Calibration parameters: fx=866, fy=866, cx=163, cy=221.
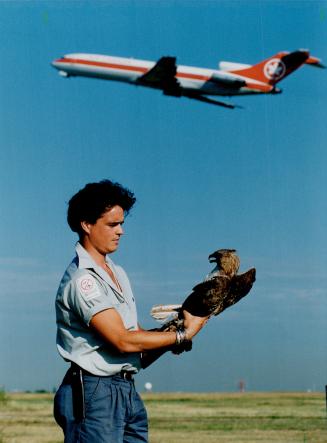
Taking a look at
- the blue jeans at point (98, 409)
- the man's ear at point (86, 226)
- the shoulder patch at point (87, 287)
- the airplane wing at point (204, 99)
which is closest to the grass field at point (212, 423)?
the blue jeans at point (98, 409)

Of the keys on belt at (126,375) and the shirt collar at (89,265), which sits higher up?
the shirt collar at (89,265)

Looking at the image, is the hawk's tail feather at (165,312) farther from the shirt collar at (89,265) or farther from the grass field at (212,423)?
the grass field at (212,423)

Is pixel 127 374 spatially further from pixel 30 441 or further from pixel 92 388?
pixel 30 441

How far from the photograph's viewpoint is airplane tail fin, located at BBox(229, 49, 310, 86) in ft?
174

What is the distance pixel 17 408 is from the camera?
18594 millimetres

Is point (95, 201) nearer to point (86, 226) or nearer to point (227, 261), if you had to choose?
point (86, 226)

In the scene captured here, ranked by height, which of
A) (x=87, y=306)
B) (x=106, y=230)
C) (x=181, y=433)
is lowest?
(x=181, y=433)

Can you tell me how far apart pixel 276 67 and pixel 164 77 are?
12.2 m

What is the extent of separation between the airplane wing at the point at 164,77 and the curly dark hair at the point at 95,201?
40828mm

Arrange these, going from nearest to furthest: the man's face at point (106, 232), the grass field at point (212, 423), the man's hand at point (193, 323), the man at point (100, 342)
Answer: the man at point (100, 342), the man's hand at point (193, 323), the man's face at point (106, 232), the grass field at point (212, 423)

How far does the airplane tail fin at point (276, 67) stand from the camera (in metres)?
53.2

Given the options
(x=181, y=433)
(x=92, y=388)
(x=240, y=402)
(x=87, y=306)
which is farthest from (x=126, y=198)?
(x=240, y=402)

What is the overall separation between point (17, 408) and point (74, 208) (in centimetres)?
1554

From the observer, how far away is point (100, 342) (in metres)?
3.59
